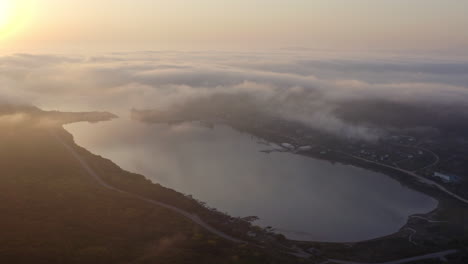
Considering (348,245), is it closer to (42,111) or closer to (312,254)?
(312,254)

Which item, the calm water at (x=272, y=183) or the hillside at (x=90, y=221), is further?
the calm water at (x=272, y=183)

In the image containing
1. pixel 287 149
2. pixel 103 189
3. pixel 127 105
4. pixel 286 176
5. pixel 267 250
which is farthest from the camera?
pixel 127 105

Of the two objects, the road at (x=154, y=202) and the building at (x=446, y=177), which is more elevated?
the building at (x=446, y=177)

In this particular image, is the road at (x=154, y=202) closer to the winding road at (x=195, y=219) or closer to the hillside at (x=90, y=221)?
the winding road at (x=195, y=219)

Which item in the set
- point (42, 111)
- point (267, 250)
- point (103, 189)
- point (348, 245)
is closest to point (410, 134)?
point (348, 245)

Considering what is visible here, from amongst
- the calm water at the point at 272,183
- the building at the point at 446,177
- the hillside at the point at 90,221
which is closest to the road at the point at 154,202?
the hillside at the point at 90,221

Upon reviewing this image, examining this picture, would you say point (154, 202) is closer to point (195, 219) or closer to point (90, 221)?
point (195, 219)

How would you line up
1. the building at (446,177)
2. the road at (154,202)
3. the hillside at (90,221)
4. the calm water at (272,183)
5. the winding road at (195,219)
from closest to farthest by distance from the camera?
the hillside at (90,221), the winding road at (195,219), the road at (154,202), the calm water at (272,183), the building at (446,177)

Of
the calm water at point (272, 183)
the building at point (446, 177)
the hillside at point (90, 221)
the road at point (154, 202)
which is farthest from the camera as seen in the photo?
the building at point (446, 177)

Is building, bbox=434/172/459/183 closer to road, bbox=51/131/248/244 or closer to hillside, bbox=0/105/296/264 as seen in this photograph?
hillside, bbox=0/105/296/264
